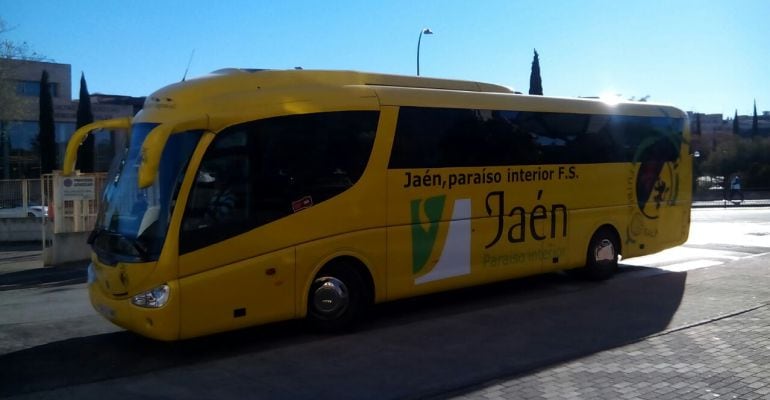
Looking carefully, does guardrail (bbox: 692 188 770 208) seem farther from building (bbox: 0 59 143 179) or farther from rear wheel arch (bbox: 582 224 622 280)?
building (bbox: 0 59 143 179)

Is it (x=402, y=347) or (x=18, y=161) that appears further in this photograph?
(x=18, y=161)

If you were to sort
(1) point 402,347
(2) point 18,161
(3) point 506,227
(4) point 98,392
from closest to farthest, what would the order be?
(4) point 98,392, (1) point 402,347, (3) point 506,227, (2) point 18,161

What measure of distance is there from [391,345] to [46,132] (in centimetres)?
4604

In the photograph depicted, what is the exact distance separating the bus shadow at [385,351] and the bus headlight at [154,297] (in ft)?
2.03

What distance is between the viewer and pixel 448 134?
9.63 m

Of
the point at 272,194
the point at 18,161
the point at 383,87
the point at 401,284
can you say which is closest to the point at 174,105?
the point at 272,194

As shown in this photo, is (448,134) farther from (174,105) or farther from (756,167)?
(756,167)

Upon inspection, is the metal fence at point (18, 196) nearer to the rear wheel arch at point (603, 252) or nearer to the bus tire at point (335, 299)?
the bus tire at point (335, 299)

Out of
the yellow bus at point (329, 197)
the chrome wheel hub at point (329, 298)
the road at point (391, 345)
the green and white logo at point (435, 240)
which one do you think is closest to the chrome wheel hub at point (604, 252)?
the yellow bus at point (329, 197)

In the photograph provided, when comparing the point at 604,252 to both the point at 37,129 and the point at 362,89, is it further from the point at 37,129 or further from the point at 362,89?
the point at 37,129

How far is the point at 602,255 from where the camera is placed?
11.9 metres

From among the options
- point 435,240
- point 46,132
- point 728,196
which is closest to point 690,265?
point 435,240

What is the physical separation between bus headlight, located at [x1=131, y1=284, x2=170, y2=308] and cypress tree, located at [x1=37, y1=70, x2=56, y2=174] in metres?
44.4

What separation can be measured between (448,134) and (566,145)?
8.30ft
